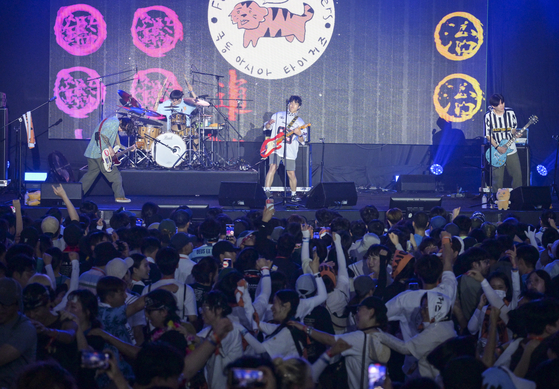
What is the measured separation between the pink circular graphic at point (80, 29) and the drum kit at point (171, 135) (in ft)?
4.52

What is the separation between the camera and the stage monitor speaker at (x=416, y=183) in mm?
13219

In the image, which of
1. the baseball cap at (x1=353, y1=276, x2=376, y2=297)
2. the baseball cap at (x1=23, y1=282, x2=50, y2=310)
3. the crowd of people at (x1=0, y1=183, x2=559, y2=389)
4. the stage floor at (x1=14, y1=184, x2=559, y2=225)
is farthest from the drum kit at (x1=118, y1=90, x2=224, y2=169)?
the baseball cap at (x1=23, y1=282, x2=50, y2=310)

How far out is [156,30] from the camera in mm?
12898

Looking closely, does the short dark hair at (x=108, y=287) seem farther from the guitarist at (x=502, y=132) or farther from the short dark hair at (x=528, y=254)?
the guitarist at (x=502, y=132)

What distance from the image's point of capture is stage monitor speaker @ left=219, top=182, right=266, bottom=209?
30.9 feet

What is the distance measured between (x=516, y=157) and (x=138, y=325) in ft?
29.5

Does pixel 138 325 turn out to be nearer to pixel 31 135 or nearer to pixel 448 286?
pixel 448 286


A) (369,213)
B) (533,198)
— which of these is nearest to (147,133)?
(369,213)

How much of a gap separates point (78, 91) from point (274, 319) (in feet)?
35.6

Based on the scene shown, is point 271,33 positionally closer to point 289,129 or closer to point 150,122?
point 289,129

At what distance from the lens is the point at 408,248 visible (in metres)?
5.63

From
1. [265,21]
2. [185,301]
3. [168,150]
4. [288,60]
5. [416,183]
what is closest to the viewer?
[185,301]

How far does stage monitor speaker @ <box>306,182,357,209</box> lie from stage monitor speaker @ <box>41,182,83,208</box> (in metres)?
3.66

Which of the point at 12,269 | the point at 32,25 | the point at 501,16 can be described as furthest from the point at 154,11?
the point at 12,269
